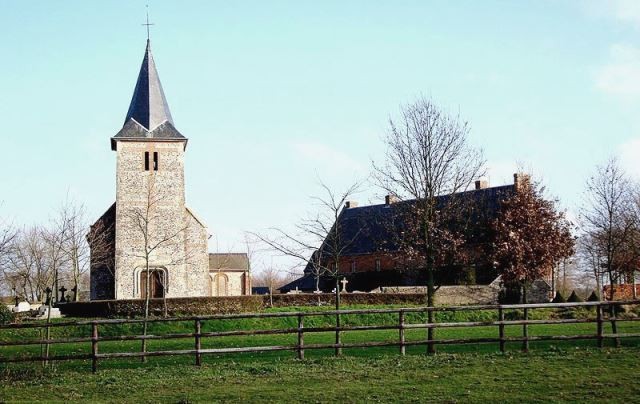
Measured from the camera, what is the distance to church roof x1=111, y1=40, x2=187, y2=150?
43812 mm

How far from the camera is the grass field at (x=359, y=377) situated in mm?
12711

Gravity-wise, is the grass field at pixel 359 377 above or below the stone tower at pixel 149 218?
below

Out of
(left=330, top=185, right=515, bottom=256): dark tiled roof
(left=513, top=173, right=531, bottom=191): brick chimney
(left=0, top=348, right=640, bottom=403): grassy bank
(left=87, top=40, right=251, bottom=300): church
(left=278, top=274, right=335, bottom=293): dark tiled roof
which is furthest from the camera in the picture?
(left=278, top=274, right=335, bottom=293): dark tiled roof

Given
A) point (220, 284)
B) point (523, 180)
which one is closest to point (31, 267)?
point (220, 284)

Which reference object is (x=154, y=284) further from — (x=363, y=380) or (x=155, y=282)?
(x=363, y=380)

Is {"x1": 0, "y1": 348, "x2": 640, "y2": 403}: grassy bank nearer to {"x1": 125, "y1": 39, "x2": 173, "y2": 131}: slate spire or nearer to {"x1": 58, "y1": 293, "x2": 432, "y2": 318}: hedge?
{"x1": 58, "y1": 293, "x2": 432, "y2": 318}: hedge

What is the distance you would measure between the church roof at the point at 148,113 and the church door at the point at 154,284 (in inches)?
333

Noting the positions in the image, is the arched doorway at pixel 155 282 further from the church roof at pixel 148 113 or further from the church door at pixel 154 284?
the church roof at pixel 148 113

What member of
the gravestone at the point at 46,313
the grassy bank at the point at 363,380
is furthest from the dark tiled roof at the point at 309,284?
the grassy bank at the point at 363,380

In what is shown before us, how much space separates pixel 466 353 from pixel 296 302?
73.8ft

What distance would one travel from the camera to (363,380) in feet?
46.7

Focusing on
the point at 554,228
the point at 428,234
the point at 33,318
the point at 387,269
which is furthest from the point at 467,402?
the point at 387,269

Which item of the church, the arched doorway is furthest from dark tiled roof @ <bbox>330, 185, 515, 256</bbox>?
the arched doorway

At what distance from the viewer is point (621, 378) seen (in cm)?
1355
